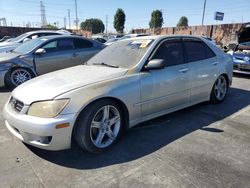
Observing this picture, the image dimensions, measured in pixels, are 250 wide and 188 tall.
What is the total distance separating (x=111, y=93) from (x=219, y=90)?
3.16 meters

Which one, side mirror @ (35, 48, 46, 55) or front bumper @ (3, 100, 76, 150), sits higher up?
side mirror @ (35, 48, 46, 55)

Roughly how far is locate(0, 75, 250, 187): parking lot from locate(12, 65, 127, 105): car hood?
773 millimetres

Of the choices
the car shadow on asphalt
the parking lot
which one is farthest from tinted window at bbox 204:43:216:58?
the parking lot

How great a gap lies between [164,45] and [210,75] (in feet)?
4.55

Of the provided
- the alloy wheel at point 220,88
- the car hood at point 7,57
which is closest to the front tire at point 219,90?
the alloy wheel at point 220,88

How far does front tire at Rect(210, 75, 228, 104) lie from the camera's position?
5324 millimetres

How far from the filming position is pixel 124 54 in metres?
4.17

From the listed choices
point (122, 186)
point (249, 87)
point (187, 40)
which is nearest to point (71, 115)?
point (122, 186)

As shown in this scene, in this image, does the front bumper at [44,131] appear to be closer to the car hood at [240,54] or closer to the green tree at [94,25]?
the car hood at [240,54]

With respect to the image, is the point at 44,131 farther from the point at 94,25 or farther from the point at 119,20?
the point at 94,25

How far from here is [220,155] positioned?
324 centimetres

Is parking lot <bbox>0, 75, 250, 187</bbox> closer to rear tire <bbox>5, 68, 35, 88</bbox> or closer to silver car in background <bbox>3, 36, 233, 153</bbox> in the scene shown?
silver car in background <bbox>3, 36, 233, 153</bbox>

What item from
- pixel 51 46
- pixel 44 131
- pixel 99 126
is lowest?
pixel 99 126

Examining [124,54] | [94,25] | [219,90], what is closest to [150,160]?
[124,54]
